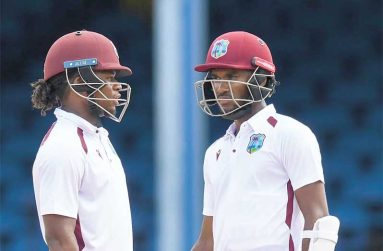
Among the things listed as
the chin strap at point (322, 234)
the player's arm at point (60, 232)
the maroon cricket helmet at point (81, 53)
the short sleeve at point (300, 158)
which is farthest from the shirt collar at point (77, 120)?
the chin strap at point (322, 234)

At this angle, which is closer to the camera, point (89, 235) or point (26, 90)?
point (89, 235)

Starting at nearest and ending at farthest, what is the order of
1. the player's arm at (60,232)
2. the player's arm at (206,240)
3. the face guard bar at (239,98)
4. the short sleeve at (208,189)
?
the player's arm at (60,232) → the face guard bar at (239,98) → the short sleeve at (208,189) → the player's arm at (206,240)

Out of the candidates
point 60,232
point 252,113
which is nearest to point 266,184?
point 252,113

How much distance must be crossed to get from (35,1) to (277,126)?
7.33 m

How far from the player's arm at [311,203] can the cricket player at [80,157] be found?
55 centimetres

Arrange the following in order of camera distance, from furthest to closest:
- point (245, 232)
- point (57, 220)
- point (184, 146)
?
point (184, 146) < point (245, 232) < point (57, 220)

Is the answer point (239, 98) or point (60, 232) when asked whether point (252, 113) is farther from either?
point (60, 232)

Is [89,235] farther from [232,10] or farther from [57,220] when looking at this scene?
[232,10]

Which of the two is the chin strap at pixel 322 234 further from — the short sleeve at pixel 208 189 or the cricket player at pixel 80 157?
the cricket player at pixel 80 157

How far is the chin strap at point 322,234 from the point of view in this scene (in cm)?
362

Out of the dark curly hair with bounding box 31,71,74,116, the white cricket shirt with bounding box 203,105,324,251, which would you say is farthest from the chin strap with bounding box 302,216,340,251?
the dark curly hair with bounding box 31,71,74,116

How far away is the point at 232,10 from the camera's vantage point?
35.5 ft

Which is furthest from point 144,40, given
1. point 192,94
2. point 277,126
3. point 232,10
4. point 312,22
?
point 277,126

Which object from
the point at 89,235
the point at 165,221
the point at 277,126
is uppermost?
the point at 277,126
